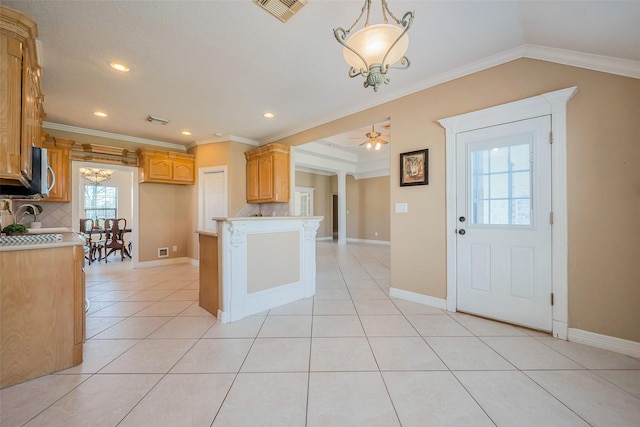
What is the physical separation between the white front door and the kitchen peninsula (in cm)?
178

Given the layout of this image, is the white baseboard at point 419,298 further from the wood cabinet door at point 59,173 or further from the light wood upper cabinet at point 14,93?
the wood cabinet door at point 59,173

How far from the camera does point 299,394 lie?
4.78ft

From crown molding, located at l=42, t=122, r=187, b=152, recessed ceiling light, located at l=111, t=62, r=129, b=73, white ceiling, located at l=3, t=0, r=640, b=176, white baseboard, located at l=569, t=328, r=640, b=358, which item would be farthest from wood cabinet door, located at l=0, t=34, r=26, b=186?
white baseboard, located at l=569, t=328, r=640, b=358

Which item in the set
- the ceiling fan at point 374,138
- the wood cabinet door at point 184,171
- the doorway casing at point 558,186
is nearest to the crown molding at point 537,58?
the doorway casing at point 558,186

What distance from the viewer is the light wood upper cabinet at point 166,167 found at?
471 cm

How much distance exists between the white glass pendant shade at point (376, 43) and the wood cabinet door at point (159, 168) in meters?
4.69

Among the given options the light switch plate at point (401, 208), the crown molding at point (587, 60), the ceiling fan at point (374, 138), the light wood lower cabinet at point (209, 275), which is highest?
the ceiling fan at point (374, 138)

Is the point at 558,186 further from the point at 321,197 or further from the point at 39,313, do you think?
the point at 321,197

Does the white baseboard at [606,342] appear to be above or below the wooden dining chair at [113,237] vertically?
below

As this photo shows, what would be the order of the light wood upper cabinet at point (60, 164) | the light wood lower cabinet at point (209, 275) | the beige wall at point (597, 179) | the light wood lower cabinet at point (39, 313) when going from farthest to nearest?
1. the light wood upper cabinet at point (60, 164)
2. the light wood lower cabinet at point (209, 275)
3. the beige wall at point (597, 179)
4. the light wood lower cabinet at point (39, 313)

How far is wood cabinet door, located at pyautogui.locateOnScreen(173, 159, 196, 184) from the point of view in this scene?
500cm

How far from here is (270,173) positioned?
4.59 metres

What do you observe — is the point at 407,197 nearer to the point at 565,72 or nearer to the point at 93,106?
the point at 565,72

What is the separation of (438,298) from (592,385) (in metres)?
1.31
